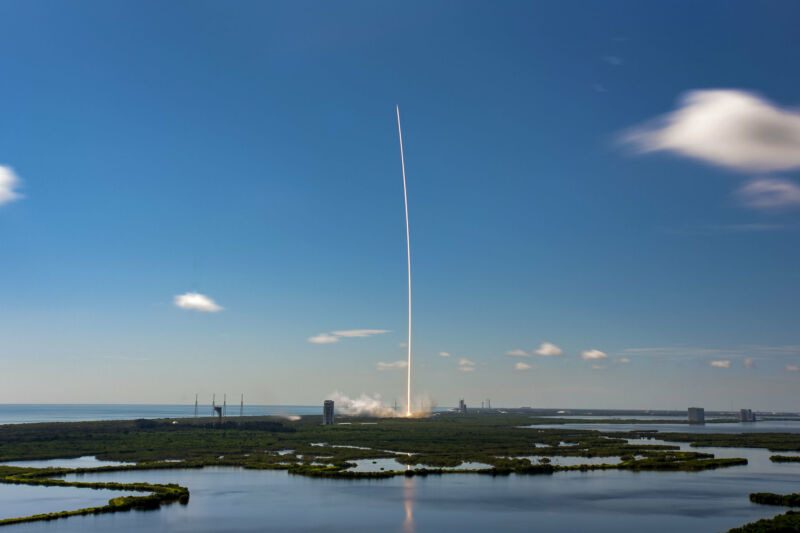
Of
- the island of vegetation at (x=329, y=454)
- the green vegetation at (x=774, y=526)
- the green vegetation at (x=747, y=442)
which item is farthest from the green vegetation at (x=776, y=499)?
the green vegetation at (x=747, y=442)

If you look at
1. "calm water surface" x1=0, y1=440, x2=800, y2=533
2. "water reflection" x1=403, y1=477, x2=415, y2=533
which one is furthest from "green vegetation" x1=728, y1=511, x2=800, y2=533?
"water reflection" x1=403, y1=477, x2=415, y2=533

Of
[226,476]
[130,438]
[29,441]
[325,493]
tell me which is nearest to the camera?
[325,493]

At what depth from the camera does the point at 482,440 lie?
177 meters

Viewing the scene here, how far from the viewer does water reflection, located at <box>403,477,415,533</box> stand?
71.8 metres

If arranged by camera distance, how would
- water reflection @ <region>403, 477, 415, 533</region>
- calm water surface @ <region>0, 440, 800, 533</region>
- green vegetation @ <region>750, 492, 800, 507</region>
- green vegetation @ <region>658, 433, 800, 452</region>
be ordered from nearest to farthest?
water reflection @ <region>403, 477, 415, 533</region>
calm water surface @ <region>0, 440, 800, 533</region>
green vegetation @ <region>750, 492, 800, 507</region>
green vegetation @ <region>658, 433, 800, 452</region>

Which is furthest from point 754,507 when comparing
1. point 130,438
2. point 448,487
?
point 130,438

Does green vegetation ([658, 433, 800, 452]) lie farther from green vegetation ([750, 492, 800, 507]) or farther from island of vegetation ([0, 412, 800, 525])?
green vegetation ([750, 492, 800, 507])

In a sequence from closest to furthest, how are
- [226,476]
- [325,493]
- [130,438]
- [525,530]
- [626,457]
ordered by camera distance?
[525,530]
[325,493]
[226,476]
[626,457]
[130,438]

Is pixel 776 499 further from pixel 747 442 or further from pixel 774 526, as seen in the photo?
pixel 747 442

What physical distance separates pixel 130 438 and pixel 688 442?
151155mm

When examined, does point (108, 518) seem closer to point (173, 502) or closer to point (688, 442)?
point (173, 502)

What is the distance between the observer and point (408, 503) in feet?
278

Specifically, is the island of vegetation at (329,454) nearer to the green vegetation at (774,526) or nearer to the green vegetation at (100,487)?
the green vegetation at (100,487)

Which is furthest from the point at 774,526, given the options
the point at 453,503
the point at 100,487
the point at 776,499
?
the point at 100,487
